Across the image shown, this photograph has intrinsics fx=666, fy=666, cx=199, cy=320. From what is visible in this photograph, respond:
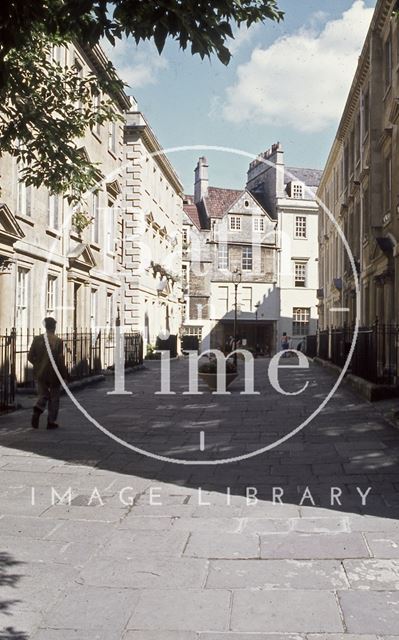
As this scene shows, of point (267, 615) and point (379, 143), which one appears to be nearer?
point (267, 615)

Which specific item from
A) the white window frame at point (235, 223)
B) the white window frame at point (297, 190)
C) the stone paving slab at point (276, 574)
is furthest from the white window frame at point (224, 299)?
the stone paving slab at point (276, 574)

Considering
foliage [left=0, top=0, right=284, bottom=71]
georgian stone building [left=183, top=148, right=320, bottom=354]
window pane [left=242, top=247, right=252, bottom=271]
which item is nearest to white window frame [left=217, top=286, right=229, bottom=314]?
georgian stone building [left=183, top=148, right=320, bottom=354]

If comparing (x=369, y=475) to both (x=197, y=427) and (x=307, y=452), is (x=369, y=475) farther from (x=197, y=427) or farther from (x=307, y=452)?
(x=197, y=427)

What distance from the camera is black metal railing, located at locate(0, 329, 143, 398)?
41.0 ft

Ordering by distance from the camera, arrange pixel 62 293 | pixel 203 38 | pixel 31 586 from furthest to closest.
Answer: pixel 62 293, pixel 203 38, pixel 31 586

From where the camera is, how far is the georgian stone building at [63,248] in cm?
1588

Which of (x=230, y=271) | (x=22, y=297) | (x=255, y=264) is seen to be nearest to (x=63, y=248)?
(x=22, y=297)

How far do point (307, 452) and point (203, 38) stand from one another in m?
5.44

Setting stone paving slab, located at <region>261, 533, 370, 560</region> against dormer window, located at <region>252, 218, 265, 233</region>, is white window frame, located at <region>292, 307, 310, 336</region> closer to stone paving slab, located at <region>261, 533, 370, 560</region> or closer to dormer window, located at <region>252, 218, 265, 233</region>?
dormer window, located at <region>252, 218, 265, 233</region>

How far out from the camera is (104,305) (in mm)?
24828

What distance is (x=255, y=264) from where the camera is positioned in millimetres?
54719

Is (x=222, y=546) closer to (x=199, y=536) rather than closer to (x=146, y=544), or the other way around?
(x=199, y=536)

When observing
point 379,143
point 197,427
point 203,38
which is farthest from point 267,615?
point 379,143

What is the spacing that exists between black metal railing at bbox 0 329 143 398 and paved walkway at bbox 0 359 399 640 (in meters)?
2.36
